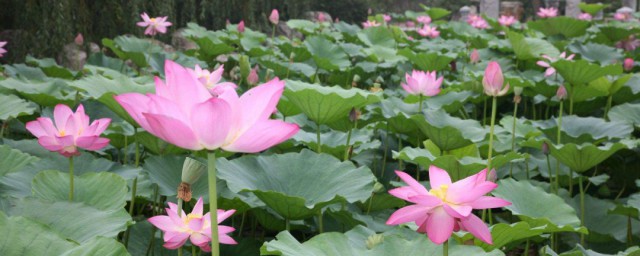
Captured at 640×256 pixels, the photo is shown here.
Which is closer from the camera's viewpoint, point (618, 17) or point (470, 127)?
point (470, 127)

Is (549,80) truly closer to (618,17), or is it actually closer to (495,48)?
(495,48)

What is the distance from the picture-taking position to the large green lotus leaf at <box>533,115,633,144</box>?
6.65ft

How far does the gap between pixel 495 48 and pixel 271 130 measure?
3.06 meters

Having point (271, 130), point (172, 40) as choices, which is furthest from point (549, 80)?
point (172, 40)

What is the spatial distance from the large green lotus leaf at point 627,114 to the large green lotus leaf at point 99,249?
5.98 feet

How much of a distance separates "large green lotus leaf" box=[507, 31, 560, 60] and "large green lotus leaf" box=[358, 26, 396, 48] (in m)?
0.75

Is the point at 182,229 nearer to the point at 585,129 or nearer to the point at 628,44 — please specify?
the point at 585,129

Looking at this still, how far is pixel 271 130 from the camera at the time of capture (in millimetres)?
688

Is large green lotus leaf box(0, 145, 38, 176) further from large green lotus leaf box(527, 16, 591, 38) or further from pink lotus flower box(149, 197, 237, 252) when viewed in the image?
large green lotus leaf box(527, 16, 591, 38)

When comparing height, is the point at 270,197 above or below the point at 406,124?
above

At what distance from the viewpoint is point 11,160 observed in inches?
54.2

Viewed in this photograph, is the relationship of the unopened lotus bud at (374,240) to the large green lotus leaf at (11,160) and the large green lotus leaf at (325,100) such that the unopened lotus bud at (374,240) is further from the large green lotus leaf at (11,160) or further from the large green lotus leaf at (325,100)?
the large green lotus leaf at (11,160)

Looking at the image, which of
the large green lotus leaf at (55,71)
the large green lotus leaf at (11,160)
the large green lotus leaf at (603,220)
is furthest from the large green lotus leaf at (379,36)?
the large green lotus leaf at (11,160)

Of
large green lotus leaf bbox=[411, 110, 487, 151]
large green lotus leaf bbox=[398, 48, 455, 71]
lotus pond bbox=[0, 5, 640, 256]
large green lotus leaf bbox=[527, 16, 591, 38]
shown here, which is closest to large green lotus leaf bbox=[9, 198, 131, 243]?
lotus pond bbox=[0, 5, 640, 256]
